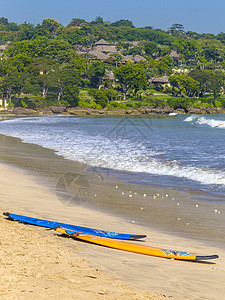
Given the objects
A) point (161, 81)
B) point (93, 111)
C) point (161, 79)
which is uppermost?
point (161, 79)

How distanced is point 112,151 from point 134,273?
49.8 ft

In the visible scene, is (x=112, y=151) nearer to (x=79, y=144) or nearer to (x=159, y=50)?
(x=79, y=144)

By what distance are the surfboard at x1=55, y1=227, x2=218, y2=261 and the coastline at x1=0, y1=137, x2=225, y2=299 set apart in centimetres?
12

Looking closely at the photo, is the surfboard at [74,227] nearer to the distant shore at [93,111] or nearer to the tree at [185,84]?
the distant shore at [93,111]

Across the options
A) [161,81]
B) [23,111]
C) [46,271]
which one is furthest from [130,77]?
[46,271]

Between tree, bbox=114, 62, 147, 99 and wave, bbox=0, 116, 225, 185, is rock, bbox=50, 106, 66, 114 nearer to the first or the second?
tree, bbox=114, 62, 147, 99

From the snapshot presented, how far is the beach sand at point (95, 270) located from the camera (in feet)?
15.2

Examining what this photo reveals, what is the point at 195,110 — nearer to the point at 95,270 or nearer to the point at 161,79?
the point at 161,79

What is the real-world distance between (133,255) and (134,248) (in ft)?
0.69

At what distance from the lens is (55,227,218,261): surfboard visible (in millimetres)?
6176

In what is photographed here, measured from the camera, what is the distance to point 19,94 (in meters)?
83.0

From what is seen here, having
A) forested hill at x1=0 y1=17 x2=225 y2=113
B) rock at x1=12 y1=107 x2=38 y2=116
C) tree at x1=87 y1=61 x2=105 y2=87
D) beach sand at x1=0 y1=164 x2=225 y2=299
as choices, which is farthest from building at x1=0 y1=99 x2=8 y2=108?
beach sand at x1=0 y1=164 x2=225 y2=299

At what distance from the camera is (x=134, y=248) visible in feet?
21.3

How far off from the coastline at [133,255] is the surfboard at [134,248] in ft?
0.40
